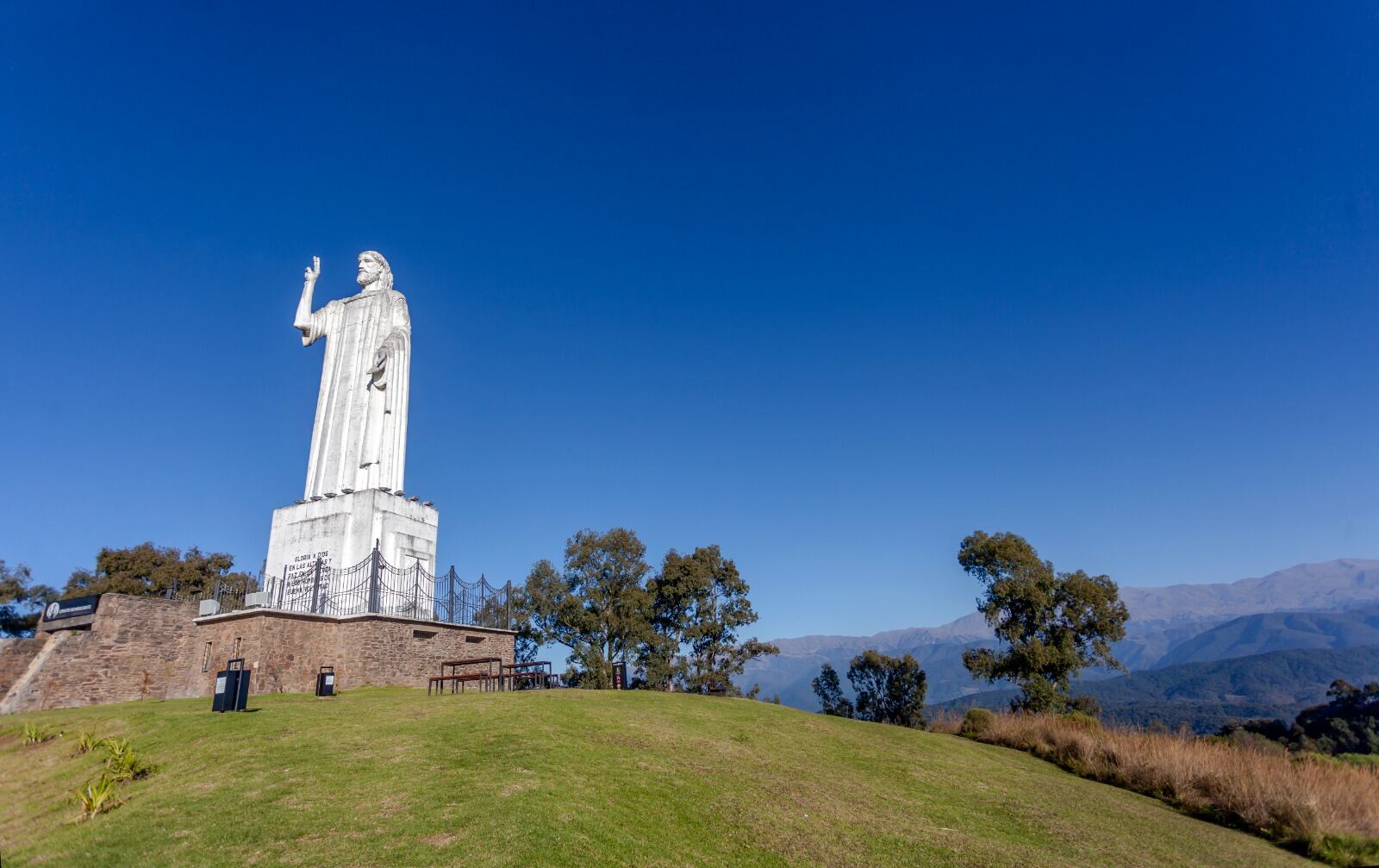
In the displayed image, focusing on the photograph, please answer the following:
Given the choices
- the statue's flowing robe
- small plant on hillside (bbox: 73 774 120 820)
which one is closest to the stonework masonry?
the statue's flowing robe

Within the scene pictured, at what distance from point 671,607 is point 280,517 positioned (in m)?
21.0

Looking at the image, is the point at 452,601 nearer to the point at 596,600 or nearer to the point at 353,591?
the point at 353,591

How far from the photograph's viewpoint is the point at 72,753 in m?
11.2

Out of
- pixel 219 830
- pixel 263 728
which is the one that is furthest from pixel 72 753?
pixel 219 830

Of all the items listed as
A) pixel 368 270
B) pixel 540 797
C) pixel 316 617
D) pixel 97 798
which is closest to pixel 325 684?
pixel 316 617

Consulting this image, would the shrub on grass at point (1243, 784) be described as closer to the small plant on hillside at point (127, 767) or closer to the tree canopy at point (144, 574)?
the small plant on hillside at point (127, 767)

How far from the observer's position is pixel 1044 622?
113 ft

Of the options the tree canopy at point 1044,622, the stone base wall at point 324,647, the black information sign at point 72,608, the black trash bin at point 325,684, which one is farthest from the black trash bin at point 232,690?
the tree canopy at point 1044,622

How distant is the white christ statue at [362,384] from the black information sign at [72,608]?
232 inches

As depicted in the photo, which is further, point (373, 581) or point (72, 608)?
point (373, 581)

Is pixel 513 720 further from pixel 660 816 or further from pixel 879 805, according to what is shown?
pixel 879 805

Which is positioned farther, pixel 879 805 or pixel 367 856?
pixel 879 805

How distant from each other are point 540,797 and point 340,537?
583 inches

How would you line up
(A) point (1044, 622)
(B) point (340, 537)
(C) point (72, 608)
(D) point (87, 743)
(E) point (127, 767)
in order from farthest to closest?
(A) point (1044, 622), (B) point (340, 537), (C) point (72, 608), (D) point (87, 743), (E) point (127, 767)
